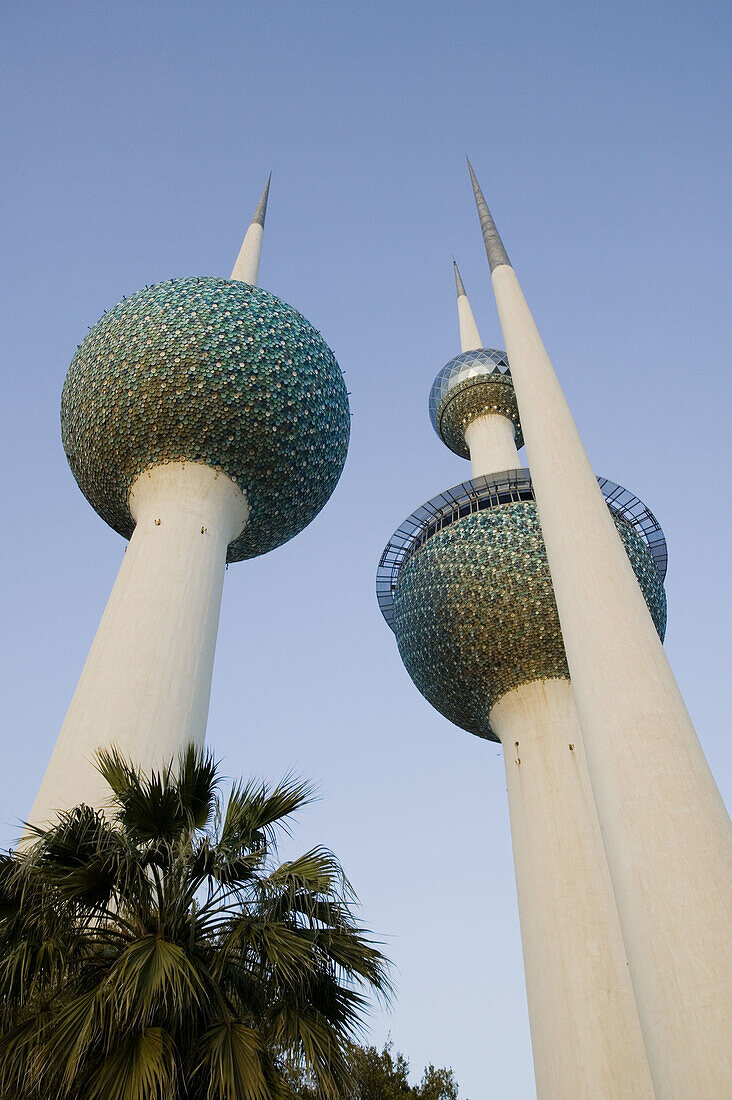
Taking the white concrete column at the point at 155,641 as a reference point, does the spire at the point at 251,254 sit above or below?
above

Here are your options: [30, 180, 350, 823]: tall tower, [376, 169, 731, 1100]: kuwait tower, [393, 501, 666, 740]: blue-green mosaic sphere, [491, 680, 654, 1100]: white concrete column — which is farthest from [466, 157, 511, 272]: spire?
[491, 680, 654, 1100]: white concrete column

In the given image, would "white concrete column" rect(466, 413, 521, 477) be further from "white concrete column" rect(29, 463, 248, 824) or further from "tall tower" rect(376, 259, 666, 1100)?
"white concrete column" rect(29, 463, 248, 824)

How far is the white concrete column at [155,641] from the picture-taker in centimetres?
1561

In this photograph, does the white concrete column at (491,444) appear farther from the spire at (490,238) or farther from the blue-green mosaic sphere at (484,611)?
the spire at (490,238)

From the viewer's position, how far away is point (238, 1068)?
276 inches

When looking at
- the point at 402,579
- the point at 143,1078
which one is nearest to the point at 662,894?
the point at 143,1078

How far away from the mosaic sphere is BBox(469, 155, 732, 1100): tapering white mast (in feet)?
73.0

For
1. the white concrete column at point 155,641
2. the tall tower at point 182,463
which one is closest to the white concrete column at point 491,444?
the tall tower at point 182,463

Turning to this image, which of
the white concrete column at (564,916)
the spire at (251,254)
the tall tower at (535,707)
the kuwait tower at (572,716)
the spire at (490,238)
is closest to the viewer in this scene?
the kuwait tower at (572,716)

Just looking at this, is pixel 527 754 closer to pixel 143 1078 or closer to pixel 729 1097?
pixel 729 1097

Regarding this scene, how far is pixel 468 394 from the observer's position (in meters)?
37.0

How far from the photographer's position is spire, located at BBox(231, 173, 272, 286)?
28438 mm

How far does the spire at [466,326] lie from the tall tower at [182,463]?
17634 mm

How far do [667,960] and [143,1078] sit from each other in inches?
201
